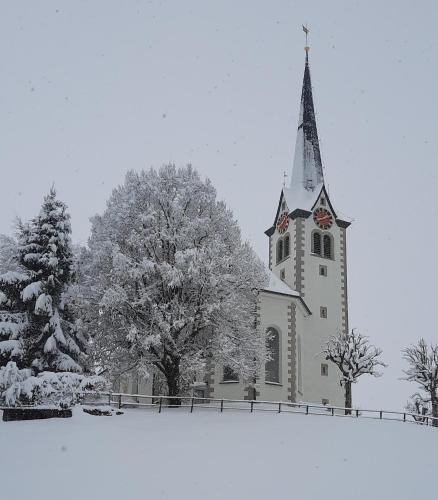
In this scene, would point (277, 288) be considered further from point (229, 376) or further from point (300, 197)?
point (300, 197)

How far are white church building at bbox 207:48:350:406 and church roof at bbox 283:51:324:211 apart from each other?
0.28ft

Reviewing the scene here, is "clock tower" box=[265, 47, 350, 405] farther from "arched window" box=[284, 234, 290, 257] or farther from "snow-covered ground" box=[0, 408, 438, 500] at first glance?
"snow-covered ground" box=[0, 408, 438, 500]

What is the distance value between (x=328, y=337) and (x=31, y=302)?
25296 millimetres

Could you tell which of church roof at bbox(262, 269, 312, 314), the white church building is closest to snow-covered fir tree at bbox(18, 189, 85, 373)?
the white church building

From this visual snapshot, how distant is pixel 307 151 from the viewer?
177ft

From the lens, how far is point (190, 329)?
30.8m

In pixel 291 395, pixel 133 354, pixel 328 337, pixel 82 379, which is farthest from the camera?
pixel 328 337

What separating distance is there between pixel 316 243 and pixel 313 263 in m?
2.08

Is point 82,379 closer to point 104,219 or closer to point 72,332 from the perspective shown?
point 72,332

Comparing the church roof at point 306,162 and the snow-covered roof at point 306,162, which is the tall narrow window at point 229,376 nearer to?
the snow-covered roof at point 306,162

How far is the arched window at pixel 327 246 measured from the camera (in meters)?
48.1

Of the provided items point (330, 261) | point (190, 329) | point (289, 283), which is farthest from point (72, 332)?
point (330, 261)

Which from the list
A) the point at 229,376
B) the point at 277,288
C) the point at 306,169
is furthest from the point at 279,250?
the point at 229,376

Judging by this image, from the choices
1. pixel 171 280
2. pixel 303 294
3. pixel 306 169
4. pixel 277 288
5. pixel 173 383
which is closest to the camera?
pixel 171 280
